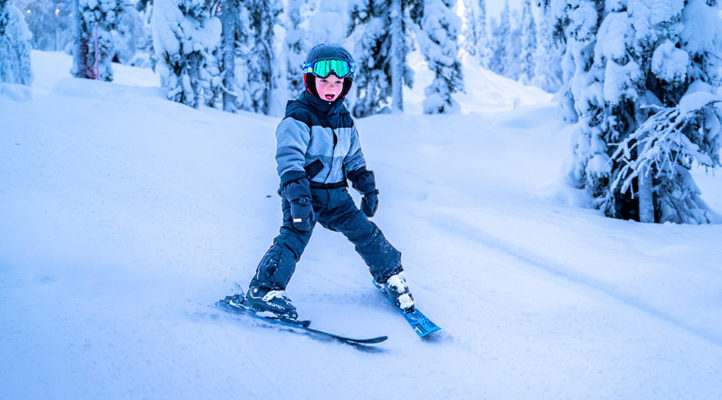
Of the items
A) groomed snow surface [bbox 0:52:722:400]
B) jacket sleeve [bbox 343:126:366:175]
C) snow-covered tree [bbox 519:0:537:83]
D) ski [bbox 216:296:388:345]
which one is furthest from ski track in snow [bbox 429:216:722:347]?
snow-covered tree [bbox 519:0:537:83]

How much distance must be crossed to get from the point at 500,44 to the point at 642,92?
75.8 meters

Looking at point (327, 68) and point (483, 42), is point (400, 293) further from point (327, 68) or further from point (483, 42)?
point (483, 42)

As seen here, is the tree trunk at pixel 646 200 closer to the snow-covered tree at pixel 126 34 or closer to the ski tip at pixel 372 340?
the ski tip at pixel 372 340

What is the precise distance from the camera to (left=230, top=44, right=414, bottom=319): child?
2629 mm

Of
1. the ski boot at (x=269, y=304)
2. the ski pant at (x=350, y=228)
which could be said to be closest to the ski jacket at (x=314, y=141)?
the ski pant at (x=350, y=228)

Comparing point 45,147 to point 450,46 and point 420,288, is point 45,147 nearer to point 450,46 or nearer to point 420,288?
point 420,288

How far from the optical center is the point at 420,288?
3.35 metres

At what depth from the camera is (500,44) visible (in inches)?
2916

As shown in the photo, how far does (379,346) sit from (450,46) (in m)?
15.4

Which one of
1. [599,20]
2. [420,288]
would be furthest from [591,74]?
[420,288]

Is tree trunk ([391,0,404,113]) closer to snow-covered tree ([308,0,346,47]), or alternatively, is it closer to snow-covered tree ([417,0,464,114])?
snow-covered tree ([417,0,464,114])

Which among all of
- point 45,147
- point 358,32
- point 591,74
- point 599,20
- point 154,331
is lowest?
point 154,331

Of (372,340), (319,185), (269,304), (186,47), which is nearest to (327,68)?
(319,185)

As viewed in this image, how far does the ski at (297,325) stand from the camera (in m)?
2.46
